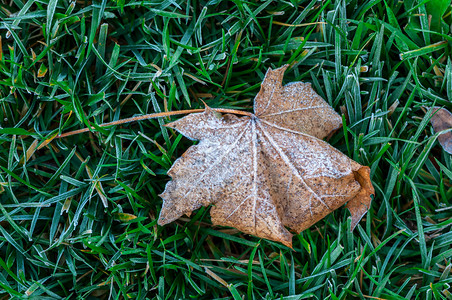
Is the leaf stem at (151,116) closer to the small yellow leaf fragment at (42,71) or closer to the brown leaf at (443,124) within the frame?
the small yellow leaf fragment at (42,71)

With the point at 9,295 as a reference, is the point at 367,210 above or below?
above

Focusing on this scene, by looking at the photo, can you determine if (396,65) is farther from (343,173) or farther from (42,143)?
(42,143)

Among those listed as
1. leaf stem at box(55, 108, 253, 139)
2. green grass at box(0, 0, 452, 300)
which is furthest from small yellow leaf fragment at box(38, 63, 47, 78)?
leaf stem at box(55, 108, 253, 139)

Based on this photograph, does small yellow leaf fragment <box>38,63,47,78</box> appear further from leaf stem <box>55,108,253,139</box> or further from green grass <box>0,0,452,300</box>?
leaf stem <box>55,108,253,139</box>

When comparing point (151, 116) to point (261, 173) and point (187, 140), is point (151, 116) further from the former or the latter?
point (261, 173)

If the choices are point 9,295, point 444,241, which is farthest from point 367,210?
point 9,295

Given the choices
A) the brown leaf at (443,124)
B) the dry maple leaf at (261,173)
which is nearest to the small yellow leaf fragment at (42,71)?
the dry maple leaf at (261,173)
